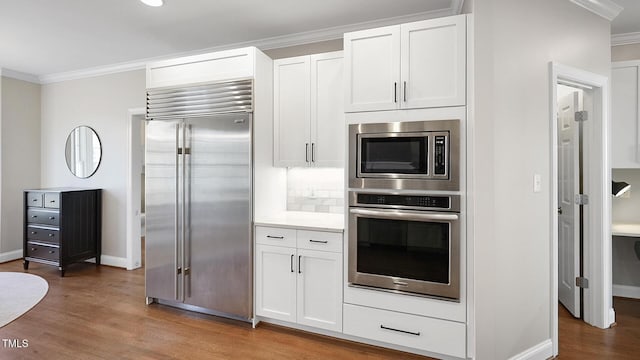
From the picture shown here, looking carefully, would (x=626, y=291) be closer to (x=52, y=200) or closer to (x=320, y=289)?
(x=320, y=289)

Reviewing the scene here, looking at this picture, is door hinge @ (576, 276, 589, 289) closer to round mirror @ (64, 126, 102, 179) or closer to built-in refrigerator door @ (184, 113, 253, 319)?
built-in refrigerator door @ (184, 113, 253, 319)

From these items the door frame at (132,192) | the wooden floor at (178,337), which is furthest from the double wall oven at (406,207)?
the door frame at (132,192)

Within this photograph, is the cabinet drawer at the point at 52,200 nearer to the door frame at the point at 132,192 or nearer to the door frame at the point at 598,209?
the door frame at the point at 132,192

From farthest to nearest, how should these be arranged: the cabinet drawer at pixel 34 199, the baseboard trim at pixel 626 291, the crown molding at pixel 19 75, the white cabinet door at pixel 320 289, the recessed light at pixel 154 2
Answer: the crown molding at pixel 19 75, the cabinet drawer at pixel 34 199, the baseboard trim at pixel 626 291, the recessed light at pixel 154 2, the white cabinet door at pixel 320 289

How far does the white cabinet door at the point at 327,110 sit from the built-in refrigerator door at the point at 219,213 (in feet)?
1.95

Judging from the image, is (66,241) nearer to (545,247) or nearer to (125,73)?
(125,73)

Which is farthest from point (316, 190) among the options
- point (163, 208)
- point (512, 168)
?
point (512, 168)

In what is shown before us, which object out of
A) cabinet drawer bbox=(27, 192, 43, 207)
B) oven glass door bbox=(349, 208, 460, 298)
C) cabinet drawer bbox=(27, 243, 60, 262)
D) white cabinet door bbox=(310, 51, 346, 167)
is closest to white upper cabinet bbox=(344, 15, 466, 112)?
white cabinet door bbox=(310, 51, 346, 167)

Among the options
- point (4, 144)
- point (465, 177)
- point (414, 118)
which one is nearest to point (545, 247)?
point (465, 177)

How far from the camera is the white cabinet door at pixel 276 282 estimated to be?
8.94ft

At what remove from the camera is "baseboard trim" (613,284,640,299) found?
11.3 feet

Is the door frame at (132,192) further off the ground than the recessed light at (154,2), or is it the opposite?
the recessed light at (154,2)

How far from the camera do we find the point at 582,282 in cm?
295

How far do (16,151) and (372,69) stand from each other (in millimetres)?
5322
